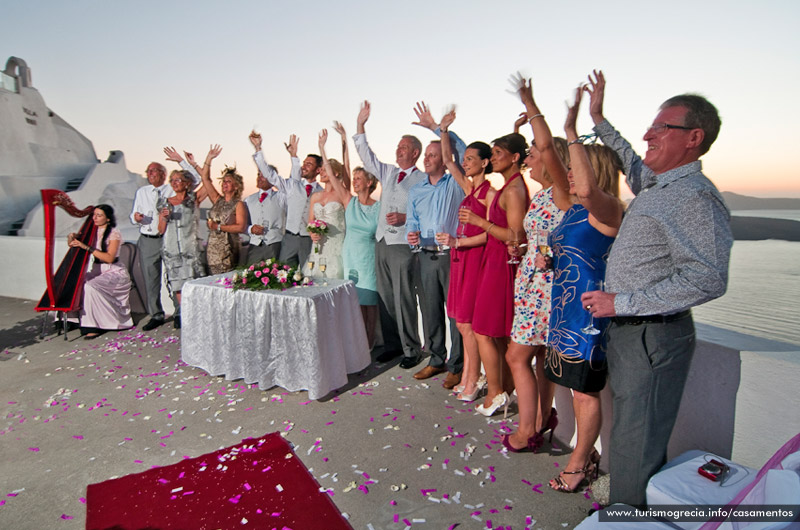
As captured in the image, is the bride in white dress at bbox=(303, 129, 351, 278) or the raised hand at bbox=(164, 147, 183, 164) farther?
the raised hand at bbox=(164, 147, 183, 164)

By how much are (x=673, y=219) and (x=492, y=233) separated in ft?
5.15

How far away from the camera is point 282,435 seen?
322 centimetres

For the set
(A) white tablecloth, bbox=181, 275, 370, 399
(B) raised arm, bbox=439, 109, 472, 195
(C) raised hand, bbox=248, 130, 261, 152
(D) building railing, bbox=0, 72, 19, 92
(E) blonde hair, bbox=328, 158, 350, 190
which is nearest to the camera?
(A) white tablecloth, bbox=181, 275, 370, 399

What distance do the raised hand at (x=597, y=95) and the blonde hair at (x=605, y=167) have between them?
0.28 m

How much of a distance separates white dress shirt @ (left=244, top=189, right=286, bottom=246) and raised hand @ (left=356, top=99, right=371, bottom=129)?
1.76 m

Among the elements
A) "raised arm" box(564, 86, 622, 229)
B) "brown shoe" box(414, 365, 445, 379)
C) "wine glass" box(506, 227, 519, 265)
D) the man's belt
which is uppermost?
"raised arm" box(564, 86, 622, 229)

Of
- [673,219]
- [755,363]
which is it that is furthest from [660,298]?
[755,363]

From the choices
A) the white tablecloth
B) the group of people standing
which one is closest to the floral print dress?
the group of people standing

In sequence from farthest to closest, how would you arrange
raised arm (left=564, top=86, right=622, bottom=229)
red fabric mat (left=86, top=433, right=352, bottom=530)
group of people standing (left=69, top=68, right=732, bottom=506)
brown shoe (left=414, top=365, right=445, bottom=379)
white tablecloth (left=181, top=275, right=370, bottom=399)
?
1. brown shoe (left=414, top=365, right=445, bottom=379)
2. white tablecloth (left=181, top=275, right=370, bottom=399)
3. red fabric mat (left=86, top=433, right=352, bottom=530)
4. raised arm (left=564, top=86, right=622, bottom=229)
5. group of people standing (left=69, top=68, right=732, bottom=506)

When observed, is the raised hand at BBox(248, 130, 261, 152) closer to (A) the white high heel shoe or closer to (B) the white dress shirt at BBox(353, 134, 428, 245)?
(B) the white dress shirt at BBox(353, 134, 428, 245)

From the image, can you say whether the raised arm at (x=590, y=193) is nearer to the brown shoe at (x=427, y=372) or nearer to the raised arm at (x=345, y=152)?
the brown shoe at (x=427, y=372)

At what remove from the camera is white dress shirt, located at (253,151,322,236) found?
562 centimetres

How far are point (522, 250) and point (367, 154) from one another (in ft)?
7.60

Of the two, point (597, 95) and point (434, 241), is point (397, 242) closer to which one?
point (434, 241)
